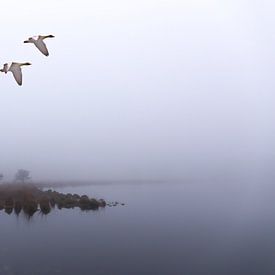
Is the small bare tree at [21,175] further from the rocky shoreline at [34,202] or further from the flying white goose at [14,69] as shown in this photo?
the flying white goose at [14,69]

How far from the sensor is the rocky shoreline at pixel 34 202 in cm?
5278

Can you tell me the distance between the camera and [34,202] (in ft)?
174

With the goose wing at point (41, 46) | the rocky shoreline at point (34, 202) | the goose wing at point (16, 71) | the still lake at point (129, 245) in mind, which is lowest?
the still lake at point (129, 245)

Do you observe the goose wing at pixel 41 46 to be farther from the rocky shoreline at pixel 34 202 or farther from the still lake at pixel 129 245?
the rocky shoreline at pixel 34 202

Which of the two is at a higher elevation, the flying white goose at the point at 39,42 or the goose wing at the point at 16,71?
the flying white goose at the point at 39,42

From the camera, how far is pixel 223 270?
105 feet

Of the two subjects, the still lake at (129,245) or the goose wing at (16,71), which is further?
the still lake at (129,245)

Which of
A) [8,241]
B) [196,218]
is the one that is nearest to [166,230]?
[196,218]

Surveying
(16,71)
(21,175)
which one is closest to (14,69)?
(16,71)

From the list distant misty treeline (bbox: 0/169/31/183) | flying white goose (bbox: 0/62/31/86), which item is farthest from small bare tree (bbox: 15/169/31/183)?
flying white goose (bbox: 0/62/31/86)

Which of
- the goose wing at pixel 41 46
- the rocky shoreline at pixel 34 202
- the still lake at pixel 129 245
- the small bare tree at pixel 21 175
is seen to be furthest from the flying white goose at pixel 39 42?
the small bare tree at pixel 21 175

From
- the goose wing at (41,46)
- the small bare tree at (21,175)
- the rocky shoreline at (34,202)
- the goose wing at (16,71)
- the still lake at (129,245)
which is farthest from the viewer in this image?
the small bare tree at (21,175)

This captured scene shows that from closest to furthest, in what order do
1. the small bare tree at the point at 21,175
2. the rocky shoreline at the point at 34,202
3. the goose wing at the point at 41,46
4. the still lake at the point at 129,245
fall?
the goose wing at the point at 41,46 < the still lake at the point at 129,245 < the rocky shoreline at the point at 34,202 < the small bare tree at the point at 21,175

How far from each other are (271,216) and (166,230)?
25135 mm
